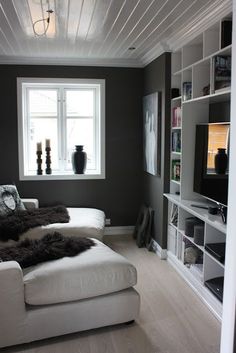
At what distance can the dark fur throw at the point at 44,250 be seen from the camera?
2.70 metres

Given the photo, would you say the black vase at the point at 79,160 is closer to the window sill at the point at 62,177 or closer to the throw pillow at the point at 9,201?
the window sill at the point at 62,177

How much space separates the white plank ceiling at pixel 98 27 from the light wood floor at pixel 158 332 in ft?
7.83

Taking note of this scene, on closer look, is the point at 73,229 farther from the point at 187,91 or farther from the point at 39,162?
the point at 187,91

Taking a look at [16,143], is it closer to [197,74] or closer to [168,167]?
[168,167]

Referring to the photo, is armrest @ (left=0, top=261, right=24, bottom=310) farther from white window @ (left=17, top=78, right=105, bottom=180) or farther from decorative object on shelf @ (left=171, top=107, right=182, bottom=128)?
white window @ (left=17, top=78, right=105, bottom=180)

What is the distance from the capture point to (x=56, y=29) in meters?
3.37

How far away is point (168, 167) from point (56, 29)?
6.15ft

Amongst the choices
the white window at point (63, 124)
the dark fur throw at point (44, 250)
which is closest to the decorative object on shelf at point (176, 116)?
the white window at point (63, 124)

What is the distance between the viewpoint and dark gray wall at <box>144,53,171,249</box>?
399 centimetres

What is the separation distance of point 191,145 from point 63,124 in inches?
85.3

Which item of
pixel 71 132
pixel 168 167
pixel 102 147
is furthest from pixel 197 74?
pixel 71 132

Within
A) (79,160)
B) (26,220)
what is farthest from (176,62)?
(26,220)

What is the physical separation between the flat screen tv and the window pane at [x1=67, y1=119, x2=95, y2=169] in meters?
2.06

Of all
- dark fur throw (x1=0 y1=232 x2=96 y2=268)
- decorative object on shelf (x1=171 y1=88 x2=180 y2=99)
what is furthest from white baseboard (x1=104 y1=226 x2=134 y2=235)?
decorative object on shelf (x1=171 y1=88 x2=180 y2=99)
